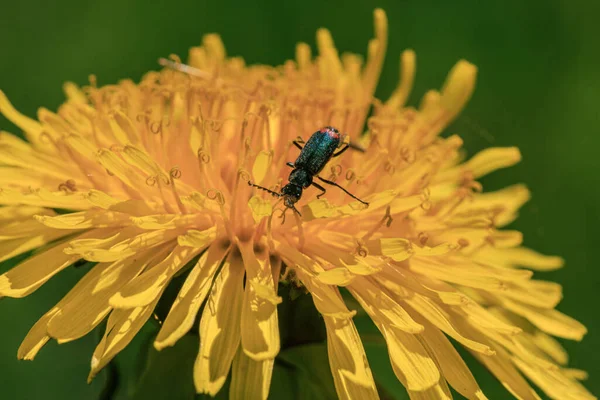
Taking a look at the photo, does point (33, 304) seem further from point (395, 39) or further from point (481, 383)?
point (395, 39)

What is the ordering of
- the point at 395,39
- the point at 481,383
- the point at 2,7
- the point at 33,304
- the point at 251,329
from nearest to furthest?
the point at 251,329 < the point at 33,304 < the point at 481,383 < the point at 2,7 < the point at 395,39

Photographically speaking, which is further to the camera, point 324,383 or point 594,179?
→ point 594,179

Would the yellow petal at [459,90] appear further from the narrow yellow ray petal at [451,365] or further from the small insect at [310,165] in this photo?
the narrow yellow ray petal at [451,365]

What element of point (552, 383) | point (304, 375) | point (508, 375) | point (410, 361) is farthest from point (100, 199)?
point (552, 383)

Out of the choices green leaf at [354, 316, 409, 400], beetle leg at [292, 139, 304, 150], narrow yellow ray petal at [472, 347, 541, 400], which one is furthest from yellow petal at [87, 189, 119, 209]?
green leaf at [354, 316, 409, 400]

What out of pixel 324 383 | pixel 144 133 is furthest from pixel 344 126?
pixel 324 383

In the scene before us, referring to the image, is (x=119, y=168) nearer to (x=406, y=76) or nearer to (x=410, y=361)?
(x=410, y=361)

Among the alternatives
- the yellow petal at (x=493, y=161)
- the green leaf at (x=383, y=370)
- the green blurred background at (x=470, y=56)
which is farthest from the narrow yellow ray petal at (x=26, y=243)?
the green blurred background at (x=470, y=56)
